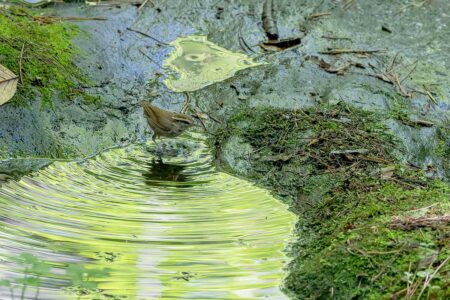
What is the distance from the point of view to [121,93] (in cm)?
→ 750

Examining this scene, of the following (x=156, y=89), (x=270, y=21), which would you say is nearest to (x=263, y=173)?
(x=156, y=89)

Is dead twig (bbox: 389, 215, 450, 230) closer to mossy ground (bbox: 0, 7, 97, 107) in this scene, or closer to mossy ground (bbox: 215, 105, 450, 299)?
mossy ground (bbox: 215, 105, 450, 299)

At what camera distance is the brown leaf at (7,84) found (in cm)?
664

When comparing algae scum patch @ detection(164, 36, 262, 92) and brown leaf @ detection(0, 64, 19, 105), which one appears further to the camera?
algae scum patch @ detection(164, 36, 262, 92)

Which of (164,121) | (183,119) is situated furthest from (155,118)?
(183,119)

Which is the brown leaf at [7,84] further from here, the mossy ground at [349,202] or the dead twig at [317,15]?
the dead twig at [317,15]

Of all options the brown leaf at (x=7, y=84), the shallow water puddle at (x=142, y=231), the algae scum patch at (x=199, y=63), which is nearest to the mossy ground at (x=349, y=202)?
the shallow water puddle at (x=142, y=231)

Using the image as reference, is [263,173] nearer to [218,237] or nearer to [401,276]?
[218,237]

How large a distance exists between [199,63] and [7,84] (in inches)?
88.5

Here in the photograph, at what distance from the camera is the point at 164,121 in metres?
6.67

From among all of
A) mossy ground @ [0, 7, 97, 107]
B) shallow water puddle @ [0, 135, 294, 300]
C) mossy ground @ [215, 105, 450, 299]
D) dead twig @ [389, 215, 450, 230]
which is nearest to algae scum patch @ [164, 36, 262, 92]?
mossy ground @ [215, 105, 450, 299]

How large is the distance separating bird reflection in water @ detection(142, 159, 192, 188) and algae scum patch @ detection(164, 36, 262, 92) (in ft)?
4.17

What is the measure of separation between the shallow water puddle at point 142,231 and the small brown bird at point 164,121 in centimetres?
26

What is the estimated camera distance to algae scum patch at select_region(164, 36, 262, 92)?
25.8 ft
